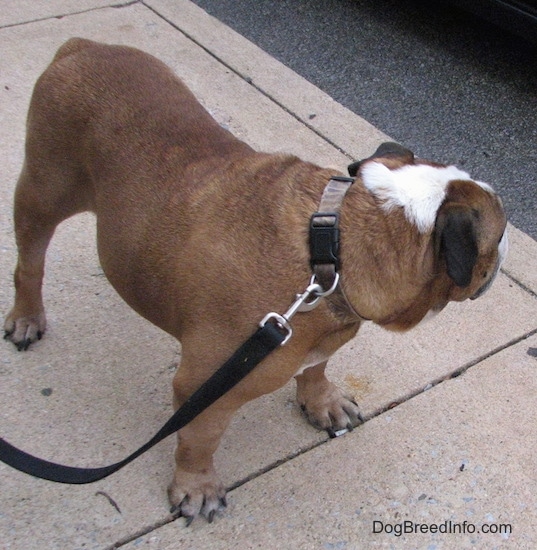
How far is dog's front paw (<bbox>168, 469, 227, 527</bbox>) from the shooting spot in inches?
114

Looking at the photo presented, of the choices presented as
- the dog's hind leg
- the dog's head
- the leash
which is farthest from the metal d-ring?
the dog's hind leg

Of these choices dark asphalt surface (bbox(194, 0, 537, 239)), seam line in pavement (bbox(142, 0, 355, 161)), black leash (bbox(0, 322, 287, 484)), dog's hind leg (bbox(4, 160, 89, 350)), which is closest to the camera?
black leash (bbox(0, 322, 287, 484))

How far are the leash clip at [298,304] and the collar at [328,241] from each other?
0.02 meters

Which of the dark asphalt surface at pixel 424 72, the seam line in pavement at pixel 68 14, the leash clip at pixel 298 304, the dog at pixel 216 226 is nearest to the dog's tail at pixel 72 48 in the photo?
the dog at pixel 216 226

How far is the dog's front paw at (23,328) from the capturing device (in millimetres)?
3479

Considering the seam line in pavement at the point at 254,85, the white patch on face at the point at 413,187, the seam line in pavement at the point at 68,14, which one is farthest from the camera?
the seam line in pavement at the point at 68,14

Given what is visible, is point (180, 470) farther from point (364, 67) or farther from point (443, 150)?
point (364, 67)

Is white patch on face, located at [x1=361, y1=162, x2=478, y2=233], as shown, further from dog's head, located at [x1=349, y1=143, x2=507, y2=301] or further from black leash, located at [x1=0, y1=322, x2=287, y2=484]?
black leash, located at [x1=0, y1=322, x2=287, y2=484]

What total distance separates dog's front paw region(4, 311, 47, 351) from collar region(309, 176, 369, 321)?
5.57 ft

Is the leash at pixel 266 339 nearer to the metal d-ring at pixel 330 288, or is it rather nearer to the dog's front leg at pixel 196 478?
the metal d-ring at pixel 330 288

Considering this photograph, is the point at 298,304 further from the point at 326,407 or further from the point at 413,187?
the point at 326,407

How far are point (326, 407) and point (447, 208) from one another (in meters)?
1.26

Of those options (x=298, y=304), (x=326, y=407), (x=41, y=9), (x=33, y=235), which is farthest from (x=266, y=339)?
(x=41, y=9)

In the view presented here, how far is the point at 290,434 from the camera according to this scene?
3.29 meters
